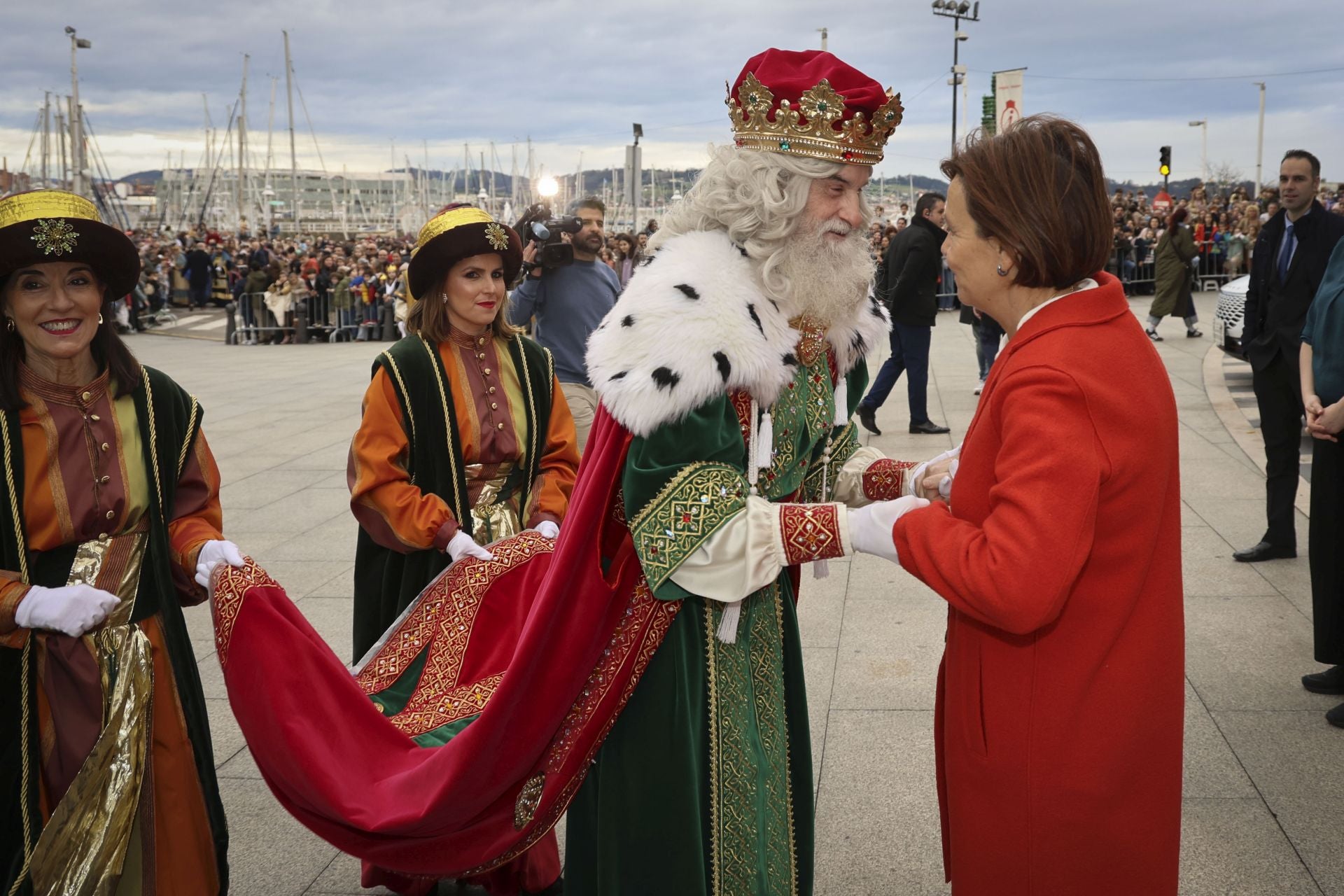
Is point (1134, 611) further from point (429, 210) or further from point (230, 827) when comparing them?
point (429, 210)

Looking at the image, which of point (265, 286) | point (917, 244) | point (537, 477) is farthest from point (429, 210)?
point (537, 477)

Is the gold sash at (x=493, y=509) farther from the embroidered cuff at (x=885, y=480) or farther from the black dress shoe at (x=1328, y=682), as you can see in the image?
the black dress shoe at (x=1328, y=682)

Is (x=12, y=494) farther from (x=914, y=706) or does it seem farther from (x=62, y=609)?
(x=914, y=706)

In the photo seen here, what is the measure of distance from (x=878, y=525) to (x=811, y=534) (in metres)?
0.15

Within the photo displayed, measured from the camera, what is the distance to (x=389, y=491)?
11.5ft

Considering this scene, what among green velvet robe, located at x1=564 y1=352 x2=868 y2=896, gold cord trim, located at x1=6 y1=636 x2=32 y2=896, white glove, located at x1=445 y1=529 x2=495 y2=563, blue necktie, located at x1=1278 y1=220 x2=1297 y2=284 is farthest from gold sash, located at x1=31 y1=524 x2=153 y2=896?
blue necktie, located at x1=1278 y1=220 x2=1297 y2=284

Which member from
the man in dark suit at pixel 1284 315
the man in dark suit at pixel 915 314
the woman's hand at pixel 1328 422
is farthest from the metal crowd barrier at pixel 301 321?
the woman's hand at pixel 1328 422

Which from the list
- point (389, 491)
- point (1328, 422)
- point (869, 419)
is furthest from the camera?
point (869, 419)

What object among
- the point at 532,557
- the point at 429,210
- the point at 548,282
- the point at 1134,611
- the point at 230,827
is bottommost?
the point at 230,827

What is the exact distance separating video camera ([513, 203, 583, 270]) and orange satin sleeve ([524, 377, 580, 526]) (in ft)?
10.1

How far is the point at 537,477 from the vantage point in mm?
3895

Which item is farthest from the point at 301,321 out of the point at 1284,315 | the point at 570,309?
the point at 1284,315

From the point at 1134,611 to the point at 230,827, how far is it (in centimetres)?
304

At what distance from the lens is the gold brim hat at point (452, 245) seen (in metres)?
3.71
